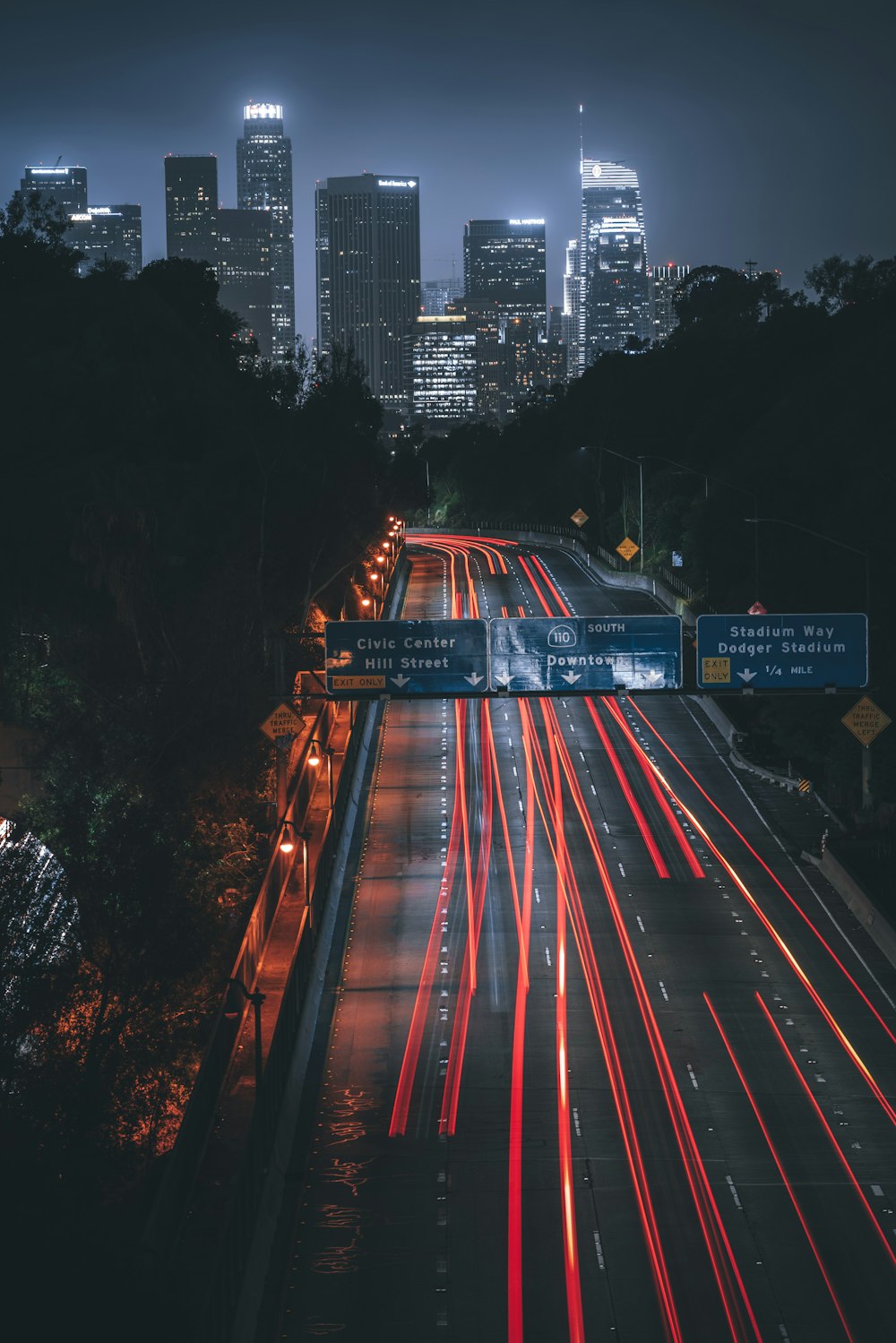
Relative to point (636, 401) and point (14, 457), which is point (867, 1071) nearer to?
point (14, 457)

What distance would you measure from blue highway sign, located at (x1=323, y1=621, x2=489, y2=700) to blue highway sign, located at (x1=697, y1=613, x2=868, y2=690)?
5842mm

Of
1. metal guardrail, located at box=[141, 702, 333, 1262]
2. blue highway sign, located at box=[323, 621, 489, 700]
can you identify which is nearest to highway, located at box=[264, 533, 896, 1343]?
metal guardrail, located at box=[141, 702, 333, 1262]

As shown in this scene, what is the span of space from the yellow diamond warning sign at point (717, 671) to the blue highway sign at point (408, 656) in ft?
18.6

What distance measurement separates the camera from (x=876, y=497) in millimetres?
62094

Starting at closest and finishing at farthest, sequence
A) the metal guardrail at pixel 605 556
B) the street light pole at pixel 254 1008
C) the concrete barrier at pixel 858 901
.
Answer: the street light pole at pixel 254 1008 → the concrete barrier at pixel 858 901 → the metal guardrail at pixel 605 556

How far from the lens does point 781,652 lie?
1580 inches

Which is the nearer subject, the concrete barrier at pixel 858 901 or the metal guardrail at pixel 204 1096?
the metal guardrail at pixel 204 1096

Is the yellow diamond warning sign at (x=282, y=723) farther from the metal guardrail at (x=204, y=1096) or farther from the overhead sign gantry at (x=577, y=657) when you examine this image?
the metal guardrail at (x=204, y=1096)

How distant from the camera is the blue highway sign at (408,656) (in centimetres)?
4059

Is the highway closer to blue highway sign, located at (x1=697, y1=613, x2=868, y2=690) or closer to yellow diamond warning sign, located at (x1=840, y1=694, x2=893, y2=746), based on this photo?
yellow diamond warning sign, located at (x1=840, y1=694, x2=893, y2=746)

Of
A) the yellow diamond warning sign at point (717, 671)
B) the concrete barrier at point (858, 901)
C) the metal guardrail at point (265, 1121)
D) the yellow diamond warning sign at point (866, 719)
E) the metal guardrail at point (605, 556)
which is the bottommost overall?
the concrete barrier at point (858, 901)

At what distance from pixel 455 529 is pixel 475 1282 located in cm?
14447

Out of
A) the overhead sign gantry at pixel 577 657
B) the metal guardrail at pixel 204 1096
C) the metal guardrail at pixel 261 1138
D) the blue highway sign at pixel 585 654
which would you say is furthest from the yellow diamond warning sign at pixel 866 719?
the metal guardrail at pixel 204 1096

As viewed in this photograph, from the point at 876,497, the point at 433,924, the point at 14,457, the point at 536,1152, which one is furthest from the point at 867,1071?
the point at 14,457
